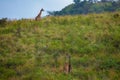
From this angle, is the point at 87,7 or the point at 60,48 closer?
the point at 60,48

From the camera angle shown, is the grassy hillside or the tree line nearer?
the grassy hillside

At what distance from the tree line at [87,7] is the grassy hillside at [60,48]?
A: 6217cm

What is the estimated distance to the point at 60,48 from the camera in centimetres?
2577

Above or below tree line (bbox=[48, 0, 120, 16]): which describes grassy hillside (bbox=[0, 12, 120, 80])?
below

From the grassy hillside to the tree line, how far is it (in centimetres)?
6217

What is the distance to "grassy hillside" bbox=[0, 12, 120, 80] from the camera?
22.2 m

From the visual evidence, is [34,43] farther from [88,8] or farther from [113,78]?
[88,8]

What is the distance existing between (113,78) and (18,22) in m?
13.4

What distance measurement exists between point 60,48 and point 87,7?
73.8 metres

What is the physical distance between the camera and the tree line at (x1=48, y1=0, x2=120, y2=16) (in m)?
94.7

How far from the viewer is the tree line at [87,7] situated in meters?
94.7

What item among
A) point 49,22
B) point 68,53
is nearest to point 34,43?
point 68,53

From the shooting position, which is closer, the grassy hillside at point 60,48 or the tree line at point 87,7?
the grassy hillside at point 60,48

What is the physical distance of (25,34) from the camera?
93.4ft
